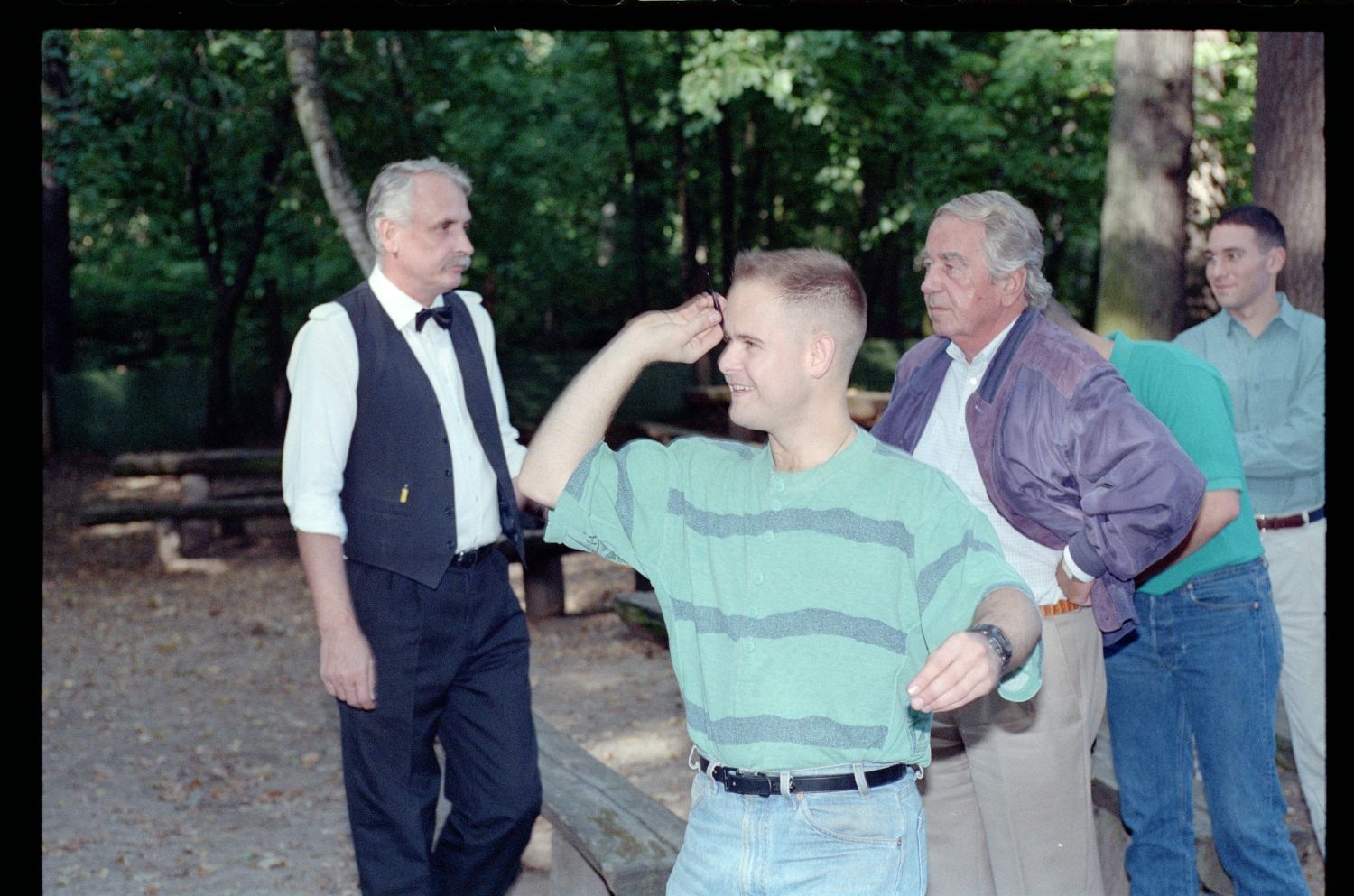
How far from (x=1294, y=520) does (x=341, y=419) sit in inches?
119

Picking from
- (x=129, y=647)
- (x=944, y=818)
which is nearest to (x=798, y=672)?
(x=944, y=818)

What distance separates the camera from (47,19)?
214 cm

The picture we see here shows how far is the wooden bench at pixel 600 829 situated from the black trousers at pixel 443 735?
0.24 metres

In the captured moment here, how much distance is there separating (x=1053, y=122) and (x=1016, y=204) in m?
13.8

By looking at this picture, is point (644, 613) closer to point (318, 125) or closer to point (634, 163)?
point (318, 125)

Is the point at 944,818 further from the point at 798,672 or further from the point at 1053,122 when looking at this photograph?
the point at 1053,122

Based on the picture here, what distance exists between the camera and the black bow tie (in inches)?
157

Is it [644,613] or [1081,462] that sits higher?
[1081,462]

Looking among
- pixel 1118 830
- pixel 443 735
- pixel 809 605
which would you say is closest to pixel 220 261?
pixel 443 735

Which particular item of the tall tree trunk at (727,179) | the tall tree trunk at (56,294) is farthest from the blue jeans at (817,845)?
the tall tree trunk at (727,179)

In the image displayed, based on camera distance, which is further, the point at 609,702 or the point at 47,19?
the point at 609,702

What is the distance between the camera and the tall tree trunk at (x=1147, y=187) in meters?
8.29

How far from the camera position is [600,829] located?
420 centimetres

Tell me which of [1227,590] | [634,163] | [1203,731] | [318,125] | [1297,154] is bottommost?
[1203,731]
